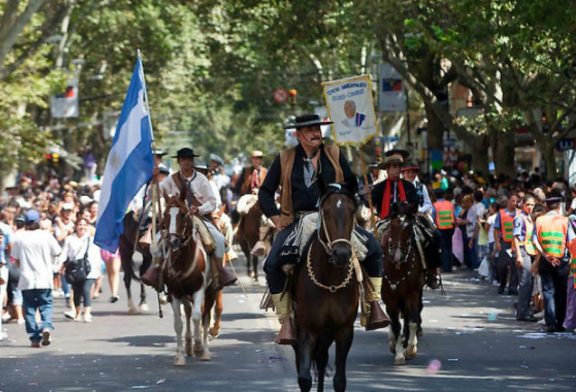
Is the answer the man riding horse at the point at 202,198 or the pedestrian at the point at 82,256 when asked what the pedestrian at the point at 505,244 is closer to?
the pedestrian at the point at 82,256

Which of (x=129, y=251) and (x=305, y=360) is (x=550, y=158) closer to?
(x=129, y=251)

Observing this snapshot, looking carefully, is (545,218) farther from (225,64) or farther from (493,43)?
(225,64)

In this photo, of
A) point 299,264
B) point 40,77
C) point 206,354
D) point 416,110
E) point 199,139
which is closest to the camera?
point 299,264

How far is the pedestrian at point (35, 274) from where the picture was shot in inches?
762

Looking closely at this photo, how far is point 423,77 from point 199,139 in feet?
320

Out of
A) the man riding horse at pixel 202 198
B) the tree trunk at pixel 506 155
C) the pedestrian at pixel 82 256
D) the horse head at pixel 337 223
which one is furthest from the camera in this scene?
the tree trunk at pixel 506 155

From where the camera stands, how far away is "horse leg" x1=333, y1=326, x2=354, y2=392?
12188mm

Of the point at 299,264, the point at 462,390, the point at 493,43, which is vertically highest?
the point at 493,43

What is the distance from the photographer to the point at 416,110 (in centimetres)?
7131

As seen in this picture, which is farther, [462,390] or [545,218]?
[545,218]

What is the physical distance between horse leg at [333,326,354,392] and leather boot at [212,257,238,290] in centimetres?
547

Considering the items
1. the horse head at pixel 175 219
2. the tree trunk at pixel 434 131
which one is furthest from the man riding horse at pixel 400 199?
the tree trunk at pixel 434 131

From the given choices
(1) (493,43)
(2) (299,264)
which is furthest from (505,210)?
(2) (299,264)

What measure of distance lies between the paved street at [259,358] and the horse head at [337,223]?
2497mm
